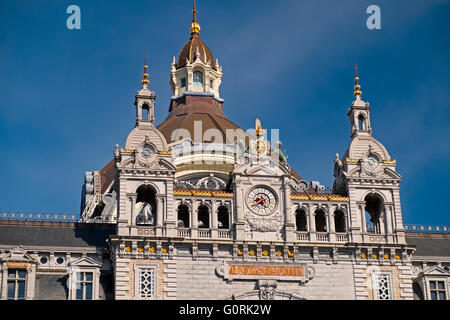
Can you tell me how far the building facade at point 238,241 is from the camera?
284 feet

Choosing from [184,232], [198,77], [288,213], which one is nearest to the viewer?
[184,232]

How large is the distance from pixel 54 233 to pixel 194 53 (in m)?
44.7

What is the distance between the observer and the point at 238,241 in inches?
3465

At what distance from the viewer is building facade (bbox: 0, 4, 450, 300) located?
8656 centimetres

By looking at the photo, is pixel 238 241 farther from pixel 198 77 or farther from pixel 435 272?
pixel 198 77

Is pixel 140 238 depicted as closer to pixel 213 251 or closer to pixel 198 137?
pixel 213 251

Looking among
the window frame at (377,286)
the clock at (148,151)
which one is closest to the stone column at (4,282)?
the clock at (148,151)

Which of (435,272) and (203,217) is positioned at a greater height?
(203,217)

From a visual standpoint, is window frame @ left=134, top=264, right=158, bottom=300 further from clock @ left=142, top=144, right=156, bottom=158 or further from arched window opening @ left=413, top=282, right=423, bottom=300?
arched window opening @ left=413, top=282, right=423, bottom=300

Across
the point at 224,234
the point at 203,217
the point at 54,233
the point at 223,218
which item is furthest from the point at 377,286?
the point at 54,233

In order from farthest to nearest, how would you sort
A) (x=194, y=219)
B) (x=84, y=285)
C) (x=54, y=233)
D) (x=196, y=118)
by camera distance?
(x=196, y=118)
(x=54, y=233)
(x=194, y=219)
(x=84, y=285)

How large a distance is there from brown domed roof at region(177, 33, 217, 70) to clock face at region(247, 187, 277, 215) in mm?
41505

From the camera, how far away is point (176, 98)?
129 meters
